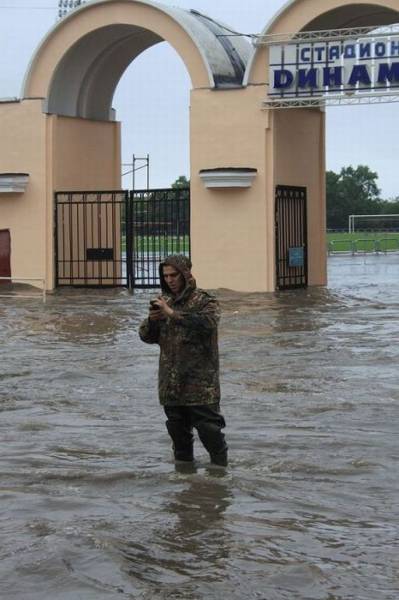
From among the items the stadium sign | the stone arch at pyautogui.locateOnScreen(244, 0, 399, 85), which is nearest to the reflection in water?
the stadium sign

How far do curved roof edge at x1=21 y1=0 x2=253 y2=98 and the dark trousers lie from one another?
19.0m

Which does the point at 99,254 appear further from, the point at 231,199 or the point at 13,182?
the point at 231,199

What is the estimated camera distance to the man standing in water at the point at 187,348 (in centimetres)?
842

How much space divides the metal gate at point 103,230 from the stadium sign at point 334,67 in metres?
4.03

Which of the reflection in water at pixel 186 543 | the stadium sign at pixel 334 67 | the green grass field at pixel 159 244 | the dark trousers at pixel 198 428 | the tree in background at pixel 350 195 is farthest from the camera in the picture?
the tree in background at pixel 350 195

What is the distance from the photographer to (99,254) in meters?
30.3

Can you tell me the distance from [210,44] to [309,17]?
8.78 ft

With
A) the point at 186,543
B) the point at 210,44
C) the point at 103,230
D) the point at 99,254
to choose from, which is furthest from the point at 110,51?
the point at 186,543

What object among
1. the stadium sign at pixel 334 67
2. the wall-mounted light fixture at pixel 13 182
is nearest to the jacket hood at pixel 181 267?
the stadium sign at pixel 334 67

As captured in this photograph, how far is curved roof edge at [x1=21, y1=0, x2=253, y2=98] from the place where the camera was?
2694 centimetres

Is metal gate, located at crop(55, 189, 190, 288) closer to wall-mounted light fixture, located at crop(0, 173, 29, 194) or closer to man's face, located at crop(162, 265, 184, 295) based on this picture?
wall-mounted light fixture, located at crop(0, 173, 29, 194)

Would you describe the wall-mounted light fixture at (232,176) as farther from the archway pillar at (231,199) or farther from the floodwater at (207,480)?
the floodwater at (207,480)

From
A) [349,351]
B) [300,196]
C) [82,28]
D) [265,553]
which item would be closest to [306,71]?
[300,196]

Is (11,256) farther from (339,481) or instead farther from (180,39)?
(339,481)
